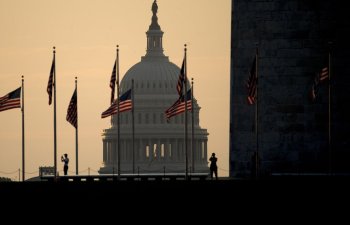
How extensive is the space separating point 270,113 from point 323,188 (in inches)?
815

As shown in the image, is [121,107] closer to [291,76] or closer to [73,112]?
[73,112]

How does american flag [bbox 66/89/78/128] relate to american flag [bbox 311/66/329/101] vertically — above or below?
below

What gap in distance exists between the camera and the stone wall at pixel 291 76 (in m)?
136

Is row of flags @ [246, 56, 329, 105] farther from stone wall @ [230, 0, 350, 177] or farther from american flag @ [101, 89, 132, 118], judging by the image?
american flag @ [101, 89, 132, 118]

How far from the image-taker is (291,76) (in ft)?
450

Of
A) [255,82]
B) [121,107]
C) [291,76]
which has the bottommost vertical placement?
[121,107]

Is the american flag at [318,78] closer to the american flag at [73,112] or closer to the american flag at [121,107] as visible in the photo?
the american flag at [73,112]

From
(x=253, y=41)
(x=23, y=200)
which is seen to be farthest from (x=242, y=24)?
(x=23, y=200)

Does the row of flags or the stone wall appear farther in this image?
the stone wall

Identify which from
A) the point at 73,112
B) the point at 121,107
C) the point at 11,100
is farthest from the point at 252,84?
the point at 121,107

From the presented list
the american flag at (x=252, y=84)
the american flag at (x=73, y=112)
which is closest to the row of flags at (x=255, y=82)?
the american flag at (x=252, y=84)

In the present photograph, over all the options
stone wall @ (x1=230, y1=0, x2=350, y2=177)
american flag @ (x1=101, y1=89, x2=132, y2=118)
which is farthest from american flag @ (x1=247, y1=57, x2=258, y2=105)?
american flag @ (x1=101, y1=89, x2=132, y2=118)

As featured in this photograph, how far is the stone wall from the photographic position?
13612 cm

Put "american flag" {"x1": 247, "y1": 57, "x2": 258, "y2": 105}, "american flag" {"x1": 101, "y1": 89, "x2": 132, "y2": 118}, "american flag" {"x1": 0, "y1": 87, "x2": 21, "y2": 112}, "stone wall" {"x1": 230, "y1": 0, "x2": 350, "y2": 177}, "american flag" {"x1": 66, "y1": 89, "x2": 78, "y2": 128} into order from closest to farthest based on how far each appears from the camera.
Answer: "american flag" {"x1": 247, "y1": 57, "x2": 258, "y2": 105} < "stone wall" {"x1": 230, "y1": 0, "x2": 350, "y2": 177} < "american flag" {"x1": 0, "y1": 87, "x2": 21, "y2": 112} < "american flag" {"x1": 66, "y1": 89, "x2": 78, "y2": 128} < "american flag" {"x1": 101, "y1": 89, "x2": 132, "y2": 118}
